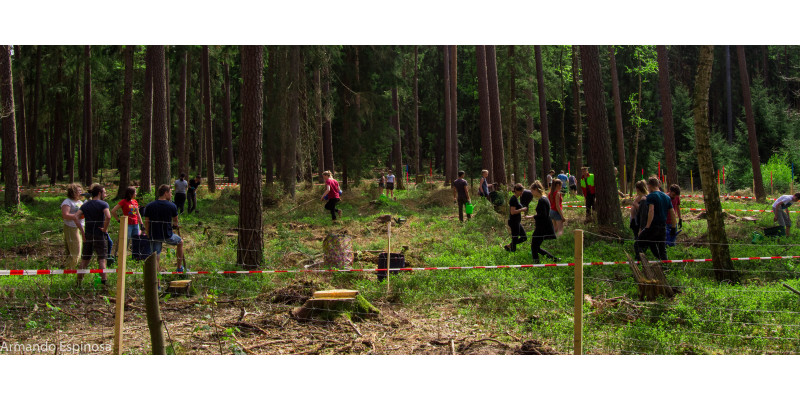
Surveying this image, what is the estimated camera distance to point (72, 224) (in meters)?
10.0

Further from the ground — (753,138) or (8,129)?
(8,129)

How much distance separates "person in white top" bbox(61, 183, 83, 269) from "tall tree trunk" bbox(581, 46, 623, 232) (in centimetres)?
1109

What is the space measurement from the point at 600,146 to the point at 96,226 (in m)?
11.0

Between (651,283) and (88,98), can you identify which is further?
(88,98)

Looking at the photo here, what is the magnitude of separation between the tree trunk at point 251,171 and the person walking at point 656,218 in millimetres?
6725

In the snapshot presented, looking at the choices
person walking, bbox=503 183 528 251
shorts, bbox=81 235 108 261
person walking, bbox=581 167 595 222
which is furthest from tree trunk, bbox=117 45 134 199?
person walking, bbox=581 167 595 222

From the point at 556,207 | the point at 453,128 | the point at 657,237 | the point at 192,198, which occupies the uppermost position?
the point at 453,128

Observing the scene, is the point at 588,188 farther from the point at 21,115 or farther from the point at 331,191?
the point at 21,115

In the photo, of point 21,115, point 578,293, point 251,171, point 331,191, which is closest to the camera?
point 578,293

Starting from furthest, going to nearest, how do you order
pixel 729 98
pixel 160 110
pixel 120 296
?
1. pixel 729 98
2. pixel 160 110
3. pixel 120 296

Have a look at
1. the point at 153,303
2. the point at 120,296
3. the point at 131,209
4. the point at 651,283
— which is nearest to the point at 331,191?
the point at 131,209

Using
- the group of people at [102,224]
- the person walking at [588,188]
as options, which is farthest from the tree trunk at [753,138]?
the group of people at [102,224]

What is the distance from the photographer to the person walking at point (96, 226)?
9.59 metres

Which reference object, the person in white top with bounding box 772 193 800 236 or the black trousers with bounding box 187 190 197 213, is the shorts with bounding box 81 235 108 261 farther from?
the person in white top with bounding box 772 193 800 236
